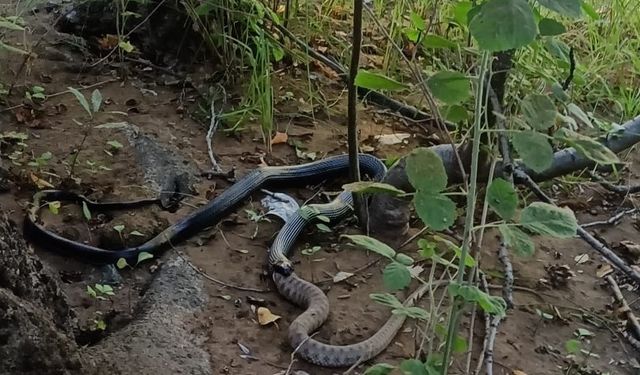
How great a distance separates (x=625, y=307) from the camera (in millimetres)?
3086

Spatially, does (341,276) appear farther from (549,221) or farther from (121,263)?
(549,221)

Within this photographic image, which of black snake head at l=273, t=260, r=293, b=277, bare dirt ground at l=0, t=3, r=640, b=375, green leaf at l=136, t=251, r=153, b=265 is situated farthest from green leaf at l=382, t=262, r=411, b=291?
green leaf at l=136, t=251, r=153, b=265

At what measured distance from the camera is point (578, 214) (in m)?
3.79

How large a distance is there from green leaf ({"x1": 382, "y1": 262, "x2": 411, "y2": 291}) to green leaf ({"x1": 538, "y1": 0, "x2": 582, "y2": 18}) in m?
0.63

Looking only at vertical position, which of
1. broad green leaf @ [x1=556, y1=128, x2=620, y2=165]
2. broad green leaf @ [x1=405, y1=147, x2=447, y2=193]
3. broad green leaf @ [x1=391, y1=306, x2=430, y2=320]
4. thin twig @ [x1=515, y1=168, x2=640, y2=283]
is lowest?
thin twig @ [x1=515, y1=168, x2=640, y2=283]

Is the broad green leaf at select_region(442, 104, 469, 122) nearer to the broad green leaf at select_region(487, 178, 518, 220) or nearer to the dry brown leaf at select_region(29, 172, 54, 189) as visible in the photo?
the broad green leaf at select_region(487, 178, 518, 220)

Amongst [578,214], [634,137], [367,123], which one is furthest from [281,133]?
[634,137]

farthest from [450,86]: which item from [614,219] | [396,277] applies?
[614,219]

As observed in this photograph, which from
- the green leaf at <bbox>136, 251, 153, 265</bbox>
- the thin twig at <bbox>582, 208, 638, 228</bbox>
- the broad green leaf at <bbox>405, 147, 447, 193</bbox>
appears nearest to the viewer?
the broad green leaf at <bbox>405, 147, 447, 193</bbox>

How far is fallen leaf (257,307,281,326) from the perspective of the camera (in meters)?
2.92

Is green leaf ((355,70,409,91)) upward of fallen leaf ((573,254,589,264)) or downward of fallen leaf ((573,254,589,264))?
upward

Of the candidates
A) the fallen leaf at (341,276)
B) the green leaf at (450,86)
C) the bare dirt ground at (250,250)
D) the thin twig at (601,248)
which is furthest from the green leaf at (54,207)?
the green leaf at (450,86)

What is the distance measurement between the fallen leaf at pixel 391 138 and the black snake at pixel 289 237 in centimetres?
31

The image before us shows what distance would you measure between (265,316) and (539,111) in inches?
57.3
